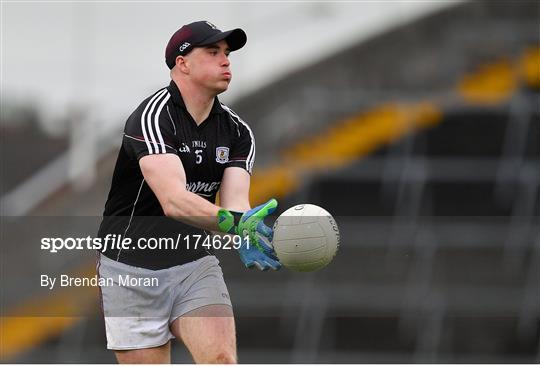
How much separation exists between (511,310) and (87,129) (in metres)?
3.92

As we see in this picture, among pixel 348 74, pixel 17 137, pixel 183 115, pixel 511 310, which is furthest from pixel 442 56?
pixel 183 115

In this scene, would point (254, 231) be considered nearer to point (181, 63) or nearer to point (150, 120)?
point (150, 120)

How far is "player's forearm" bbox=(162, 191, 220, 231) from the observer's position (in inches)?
183

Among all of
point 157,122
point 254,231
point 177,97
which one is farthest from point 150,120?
point 254,231

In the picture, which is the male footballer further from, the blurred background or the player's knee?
the blurred background

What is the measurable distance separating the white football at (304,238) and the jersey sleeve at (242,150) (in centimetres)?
31

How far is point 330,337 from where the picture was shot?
37.3 feet

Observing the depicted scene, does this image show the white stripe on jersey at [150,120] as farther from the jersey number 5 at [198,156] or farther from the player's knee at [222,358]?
the player's knee at [222,358]

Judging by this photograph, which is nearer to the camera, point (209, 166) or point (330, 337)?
point (209, 166)

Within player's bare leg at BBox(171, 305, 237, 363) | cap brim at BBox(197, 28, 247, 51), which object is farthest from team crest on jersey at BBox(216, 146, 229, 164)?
player's bare leg at BBox(171, 305, 237, 363)

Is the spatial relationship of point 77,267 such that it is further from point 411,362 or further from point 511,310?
point 511,310

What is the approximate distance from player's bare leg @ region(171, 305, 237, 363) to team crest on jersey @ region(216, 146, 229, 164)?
56 centimetres

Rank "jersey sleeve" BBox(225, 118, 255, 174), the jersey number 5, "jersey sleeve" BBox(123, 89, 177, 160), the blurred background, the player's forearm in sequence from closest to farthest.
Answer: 1. the player's forearm
2. "jersey sleeve" BBox(123, 89, 177, 160)
3. the jersey number 5
4. "jersey sleeve" BBox(225, 118, 255, 174)
5. the blurred background

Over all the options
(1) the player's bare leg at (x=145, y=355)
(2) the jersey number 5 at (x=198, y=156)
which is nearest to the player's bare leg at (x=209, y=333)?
(1) the player's bare leg at (x=145, y=355)
